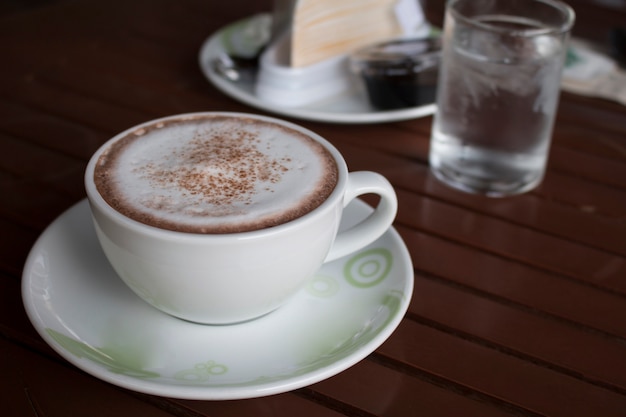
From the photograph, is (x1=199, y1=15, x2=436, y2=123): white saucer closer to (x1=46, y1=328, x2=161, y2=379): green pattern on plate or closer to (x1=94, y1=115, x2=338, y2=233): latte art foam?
(x1=94, y1=115, x2=338, y2=233): latte art foam

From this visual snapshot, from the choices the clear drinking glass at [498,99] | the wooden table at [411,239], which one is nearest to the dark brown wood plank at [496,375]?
the wooden table at [411,239]

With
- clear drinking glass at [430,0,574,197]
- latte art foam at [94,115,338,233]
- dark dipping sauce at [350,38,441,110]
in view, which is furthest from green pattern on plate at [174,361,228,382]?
dark dipping sauce at [350,38,441,110]

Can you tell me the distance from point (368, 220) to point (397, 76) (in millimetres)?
425

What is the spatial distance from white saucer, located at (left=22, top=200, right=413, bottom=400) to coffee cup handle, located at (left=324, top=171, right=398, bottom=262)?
0.12 ft

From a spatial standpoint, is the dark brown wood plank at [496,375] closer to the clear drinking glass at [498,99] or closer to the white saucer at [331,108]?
the clear drinking glass at [498,99]

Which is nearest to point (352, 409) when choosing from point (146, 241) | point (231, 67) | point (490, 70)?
point (146, 241)

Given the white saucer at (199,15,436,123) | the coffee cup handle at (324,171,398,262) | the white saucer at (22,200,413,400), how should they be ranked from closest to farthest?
the white saucer at (22,200,413,400) < the coffee cup handle at (324,171,398,262) < the white saucer at (199,15,436,123)

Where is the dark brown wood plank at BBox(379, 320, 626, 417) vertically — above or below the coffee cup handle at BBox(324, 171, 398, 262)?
below

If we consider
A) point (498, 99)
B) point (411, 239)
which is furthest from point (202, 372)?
point (498, 99)

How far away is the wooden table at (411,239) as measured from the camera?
24.6 inches

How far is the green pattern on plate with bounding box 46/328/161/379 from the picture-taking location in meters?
0.59

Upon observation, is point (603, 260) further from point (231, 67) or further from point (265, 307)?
point (231, 67)

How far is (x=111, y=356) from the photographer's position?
61 cm

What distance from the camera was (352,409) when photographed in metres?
0.61
